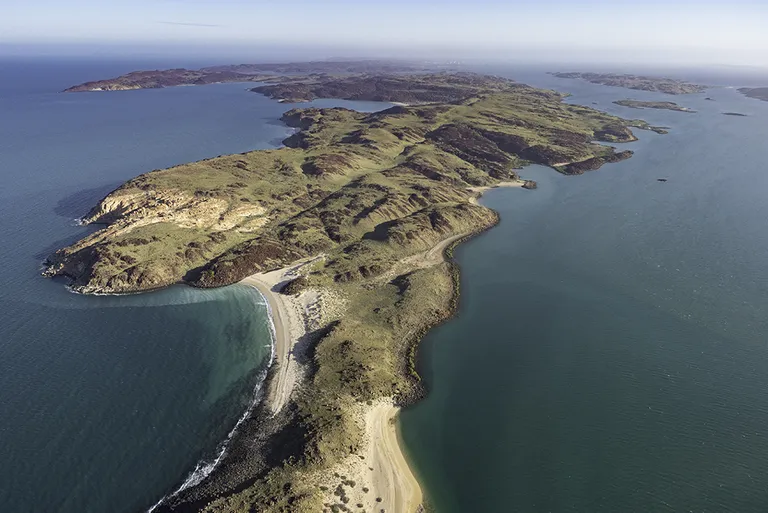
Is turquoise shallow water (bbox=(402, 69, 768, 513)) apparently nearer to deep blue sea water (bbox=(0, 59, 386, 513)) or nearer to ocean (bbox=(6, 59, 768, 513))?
ocean (bbox=(6, 59, 768, 513))

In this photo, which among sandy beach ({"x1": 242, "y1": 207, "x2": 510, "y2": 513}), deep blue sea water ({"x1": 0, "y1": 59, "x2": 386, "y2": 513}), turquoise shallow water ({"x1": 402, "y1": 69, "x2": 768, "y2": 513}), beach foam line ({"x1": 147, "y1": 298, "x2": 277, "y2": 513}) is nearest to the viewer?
beach foam line ({"x1": 147, "y1": 298, "x2": 277, "y2": 513})

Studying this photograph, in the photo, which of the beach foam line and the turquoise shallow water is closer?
the beach foam line

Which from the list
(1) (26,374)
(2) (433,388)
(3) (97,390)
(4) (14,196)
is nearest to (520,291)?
(2) (433,388)

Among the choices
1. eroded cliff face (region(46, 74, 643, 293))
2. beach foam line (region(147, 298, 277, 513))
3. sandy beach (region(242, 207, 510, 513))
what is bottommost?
beach foam line (region(147, 298, 277, 513))

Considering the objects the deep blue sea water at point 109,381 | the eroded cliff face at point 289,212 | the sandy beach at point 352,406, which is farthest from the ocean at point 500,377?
the eroded cliff face at point 289,212

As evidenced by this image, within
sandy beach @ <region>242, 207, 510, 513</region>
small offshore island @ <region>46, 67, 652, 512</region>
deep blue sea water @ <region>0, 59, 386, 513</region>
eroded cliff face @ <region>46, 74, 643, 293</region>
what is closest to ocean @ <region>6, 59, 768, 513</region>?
deep blue sea water @ <region>0, 59, 386, 513</region>

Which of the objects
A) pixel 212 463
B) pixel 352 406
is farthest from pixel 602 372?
pixel 212 463

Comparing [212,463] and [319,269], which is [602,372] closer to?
[319,269]

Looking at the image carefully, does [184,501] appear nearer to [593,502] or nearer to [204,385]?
[204,385]

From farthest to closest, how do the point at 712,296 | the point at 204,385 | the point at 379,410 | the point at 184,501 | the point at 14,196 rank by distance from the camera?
the point at 14,196, the point at 712,296, the point at 204,385, the point at 379,410, the point at 184,501
